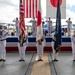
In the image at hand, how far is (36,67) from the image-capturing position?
10758mm

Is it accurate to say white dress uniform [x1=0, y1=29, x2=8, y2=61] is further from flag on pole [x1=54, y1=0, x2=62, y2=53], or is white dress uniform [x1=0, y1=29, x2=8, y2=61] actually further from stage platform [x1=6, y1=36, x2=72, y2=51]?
stage platform [x1=6, y1=36, x2=72, y2=51]

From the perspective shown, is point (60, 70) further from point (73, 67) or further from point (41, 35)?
point (41, 35)

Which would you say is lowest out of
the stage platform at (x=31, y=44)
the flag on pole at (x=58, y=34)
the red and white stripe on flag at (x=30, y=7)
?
the stage platform at (x=31, y=44)

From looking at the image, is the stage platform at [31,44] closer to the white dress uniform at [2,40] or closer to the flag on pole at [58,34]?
the white dress uniform at [2,40]

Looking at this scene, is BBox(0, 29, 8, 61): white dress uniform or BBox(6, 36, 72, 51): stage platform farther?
BBox(6, 36, 72, 51): stage platform

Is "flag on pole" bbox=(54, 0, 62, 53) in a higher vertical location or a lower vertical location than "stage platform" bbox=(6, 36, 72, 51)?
higher

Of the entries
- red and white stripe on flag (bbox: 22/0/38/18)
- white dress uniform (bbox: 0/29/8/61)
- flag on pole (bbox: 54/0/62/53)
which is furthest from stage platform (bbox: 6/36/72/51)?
flag on pole (bbox: 54/0/62/53)

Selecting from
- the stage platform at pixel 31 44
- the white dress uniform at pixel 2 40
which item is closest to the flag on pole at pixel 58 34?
the white dress uniform at pixel 2 40

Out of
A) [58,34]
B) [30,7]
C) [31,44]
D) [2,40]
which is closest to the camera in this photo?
[58,34]

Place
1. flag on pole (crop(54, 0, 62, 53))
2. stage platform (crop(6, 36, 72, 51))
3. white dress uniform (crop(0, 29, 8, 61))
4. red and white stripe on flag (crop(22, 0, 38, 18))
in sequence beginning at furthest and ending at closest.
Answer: stage platform (crop(6, 36, 72, 51)) → red and white stripe on flag (crop(22, 0, 38, 18)) → white dress uniform (crop(0, 29, 8, 61)) → flag on pole (crop(54, 0, 62, 53))

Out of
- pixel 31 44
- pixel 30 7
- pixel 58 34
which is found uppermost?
pixel 30 7

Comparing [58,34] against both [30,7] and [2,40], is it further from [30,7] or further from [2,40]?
[30,7]

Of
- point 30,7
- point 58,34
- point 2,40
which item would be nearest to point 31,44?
point 30,7

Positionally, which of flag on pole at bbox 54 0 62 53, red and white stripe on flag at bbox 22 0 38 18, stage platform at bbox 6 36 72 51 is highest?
red and white stripe on flag at bbox 22 0 38 18
